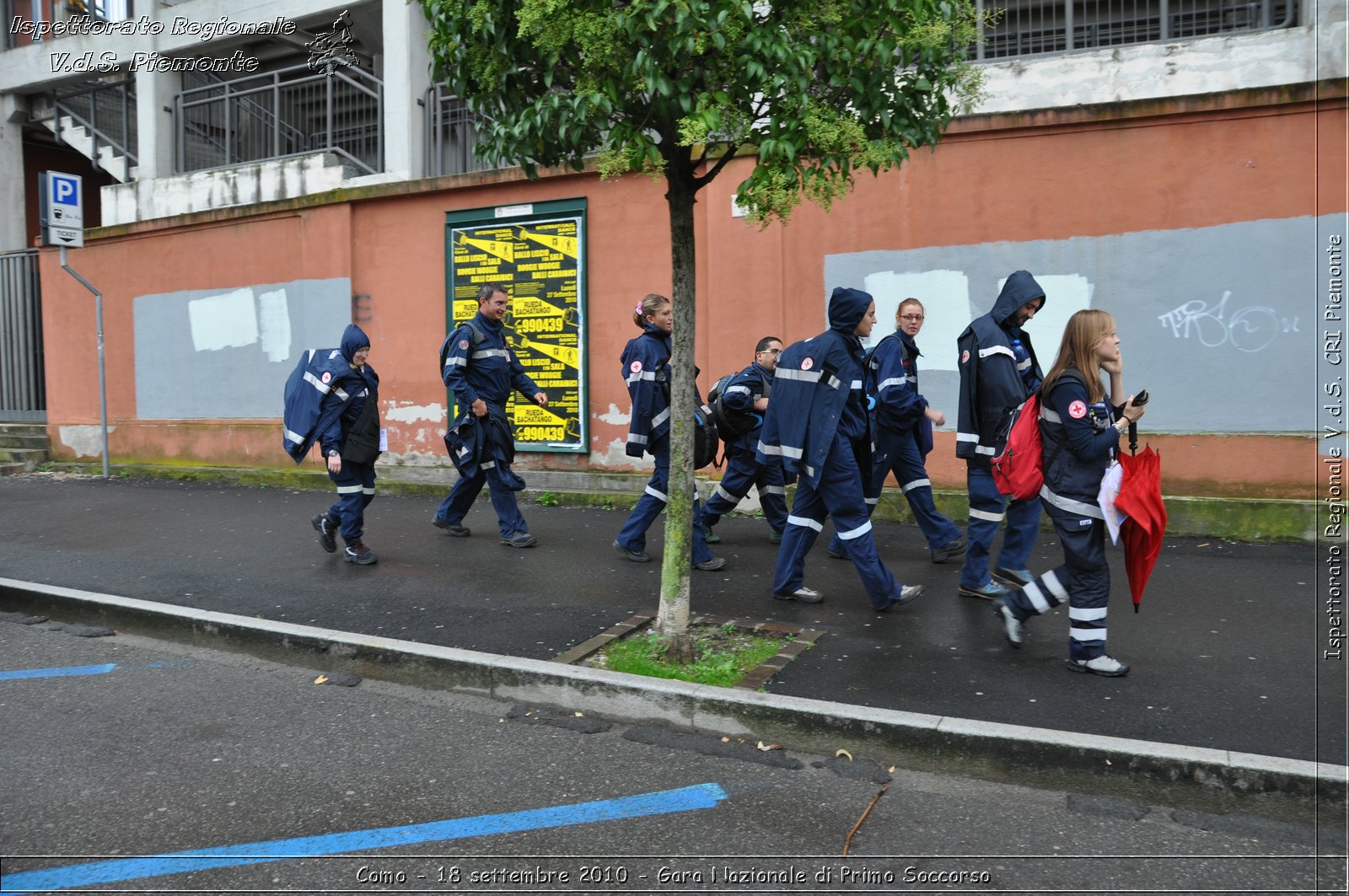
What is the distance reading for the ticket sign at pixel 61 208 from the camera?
11.8 m

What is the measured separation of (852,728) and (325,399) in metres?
4.70

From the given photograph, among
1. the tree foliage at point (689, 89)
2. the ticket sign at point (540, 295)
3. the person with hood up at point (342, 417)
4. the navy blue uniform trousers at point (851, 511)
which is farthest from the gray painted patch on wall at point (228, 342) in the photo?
the navy blue uniform trousers at point (851, 511)

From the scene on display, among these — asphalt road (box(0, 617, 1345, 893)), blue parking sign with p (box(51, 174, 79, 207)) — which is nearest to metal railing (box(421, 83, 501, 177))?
blue parking sign with p (box(51, 174, 79, 207))

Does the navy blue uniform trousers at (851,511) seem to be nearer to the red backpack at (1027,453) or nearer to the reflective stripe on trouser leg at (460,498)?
the red backpack at (1027,453)

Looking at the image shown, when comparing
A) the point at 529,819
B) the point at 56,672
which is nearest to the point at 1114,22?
the point at 529,819

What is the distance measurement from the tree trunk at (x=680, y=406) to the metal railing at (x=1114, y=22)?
4.68 metres

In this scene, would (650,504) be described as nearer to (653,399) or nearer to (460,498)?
(653,399)

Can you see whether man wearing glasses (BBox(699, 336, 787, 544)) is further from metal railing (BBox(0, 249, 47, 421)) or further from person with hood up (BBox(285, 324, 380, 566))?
metal railing (BBox(0, 249, 47, 421))

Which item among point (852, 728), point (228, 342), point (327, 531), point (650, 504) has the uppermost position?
point (228, 342)

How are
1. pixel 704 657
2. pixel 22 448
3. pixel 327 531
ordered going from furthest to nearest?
pixel 22 448 → pixel 327 531 → pixel 704 657

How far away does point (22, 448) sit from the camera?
1422cm

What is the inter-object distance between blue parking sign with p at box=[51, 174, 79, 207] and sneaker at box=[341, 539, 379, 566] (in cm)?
750

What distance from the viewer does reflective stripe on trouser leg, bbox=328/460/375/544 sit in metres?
7.19

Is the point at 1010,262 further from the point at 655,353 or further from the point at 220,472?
the point at 220,472
